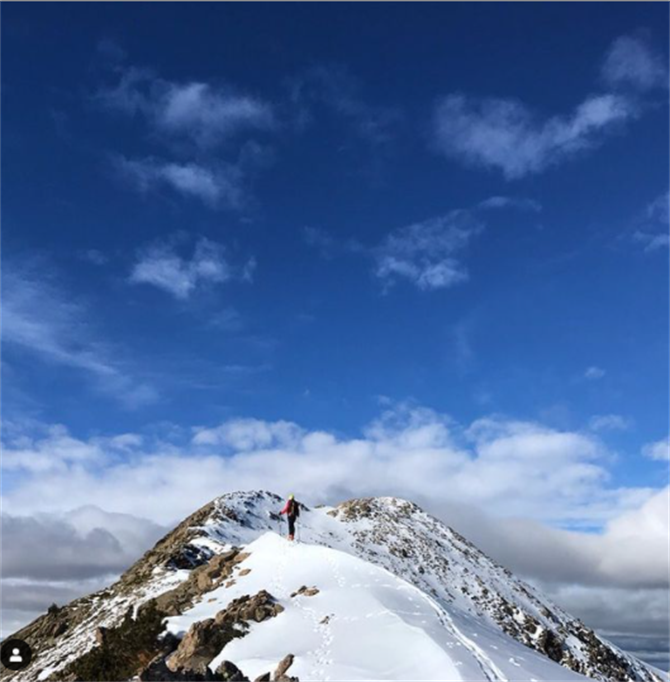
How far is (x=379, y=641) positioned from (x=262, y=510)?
2053 inches

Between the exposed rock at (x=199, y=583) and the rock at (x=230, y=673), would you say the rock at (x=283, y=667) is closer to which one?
the rock at (x=230, y=673)

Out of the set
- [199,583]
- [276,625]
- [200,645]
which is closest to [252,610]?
[276,625]

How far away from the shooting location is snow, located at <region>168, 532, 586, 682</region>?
18188 mm

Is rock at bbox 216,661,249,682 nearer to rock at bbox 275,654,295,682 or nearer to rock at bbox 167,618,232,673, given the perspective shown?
rock at bbox 275,654,295,682

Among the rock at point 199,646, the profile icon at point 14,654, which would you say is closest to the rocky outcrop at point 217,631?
the rock at point 199,646

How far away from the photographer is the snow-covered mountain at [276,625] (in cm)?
1883

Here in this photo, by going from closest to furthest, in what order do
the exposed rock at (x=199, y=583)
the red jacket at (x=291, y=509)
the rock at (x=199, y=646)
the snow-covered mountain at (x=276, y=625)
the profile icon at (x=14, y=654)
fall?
the profile icon at (x=14, y=654)
the snow-covered mountain at (x=276, y=625)
the rock at (x=199, y=646)
the exposed rock at (x=199, y=583)
the red jacket at (x=291, y=509)

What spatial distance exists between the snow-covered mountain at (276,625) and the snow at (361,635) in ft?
0.22

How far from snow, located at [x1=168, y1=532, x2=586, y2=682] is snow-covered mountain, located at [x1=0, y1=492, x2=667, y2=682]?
68mm

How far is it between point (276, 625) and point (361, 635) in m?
3.98

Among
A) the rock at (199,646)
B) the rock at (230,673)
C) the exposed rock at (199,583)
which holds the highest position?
the exposed rock at (199,583)

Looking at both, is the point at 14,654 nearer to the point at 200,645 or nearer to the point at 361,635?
→ the point at 200,645

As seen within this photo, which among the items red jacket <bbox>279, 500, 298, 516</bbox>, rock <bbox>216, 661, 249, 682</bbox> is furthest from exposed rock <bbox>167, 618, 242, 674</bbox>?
red jacket <bbox>279, 500, 298, 516</bbox>

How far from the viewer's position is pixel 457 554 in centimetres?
8169
